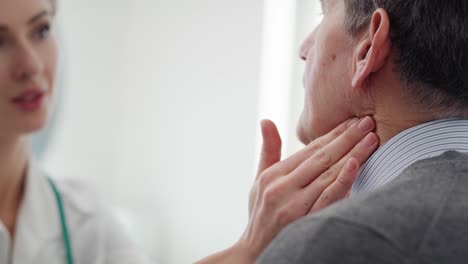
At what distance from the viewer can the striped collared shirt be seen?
0.73 metres

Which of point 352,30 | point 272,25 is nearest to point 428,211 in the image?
point 352,30


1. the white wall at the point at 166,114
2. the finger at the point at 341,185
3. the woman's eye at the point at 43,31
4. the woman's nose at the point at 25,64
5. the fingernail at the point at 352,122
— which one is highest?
the woman's eye at the point at 43,31

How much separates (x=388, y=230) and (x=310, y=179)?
257 mm

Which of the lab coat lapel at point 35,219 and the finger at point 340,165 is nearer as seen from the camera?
the finger at point 340,165

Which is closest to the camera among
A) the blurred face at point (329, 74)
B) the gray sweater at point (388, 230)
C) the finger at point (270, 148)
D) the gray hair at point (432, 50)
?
the gray sweater at point (388, 230)

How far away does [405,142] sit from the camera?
0.75 metres

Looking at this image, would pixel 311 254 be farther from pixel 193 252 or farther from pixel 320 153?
pixel 193 252

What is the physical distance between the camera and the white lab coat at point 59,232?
115 cm

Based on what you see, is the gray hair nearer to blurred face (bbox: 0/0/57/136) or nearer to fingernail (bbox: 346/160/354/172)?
fingernail (bbox: 346/160/354/172)

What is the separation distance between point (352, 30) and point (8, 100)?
27.6 inches

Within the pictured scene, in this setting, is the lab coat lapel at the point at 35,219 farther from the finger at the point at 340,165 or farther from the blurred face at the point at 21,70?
the finger at the point at 340,165

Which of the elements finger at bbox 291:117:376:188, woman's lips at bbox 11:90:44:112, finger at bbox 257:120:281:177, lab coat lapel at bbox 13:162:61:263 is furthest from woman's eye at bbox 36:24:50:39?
finger at bbox 291:117:376:188

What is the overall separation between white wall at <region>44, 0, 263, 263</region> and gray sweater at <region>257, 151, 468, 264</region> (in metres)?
1.38

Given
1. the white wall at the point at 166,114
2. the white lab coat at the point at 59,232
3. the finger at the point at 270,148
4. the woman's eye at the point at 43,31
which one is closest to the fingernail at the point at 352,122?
the finger at the point at 270,148
